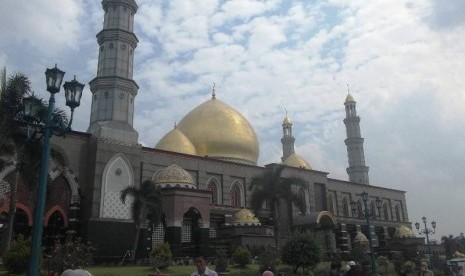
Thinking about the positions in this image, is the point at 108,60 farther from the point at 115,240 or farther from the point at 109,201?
the point at 115,240

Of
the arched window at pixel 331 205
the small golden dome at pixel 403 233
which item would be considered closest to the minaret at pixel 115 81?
the arched window at pixel 331 205

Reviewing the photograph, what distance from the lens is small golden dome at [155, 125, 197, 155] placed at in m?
37.1

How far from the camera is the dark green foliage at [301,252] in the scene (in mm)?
20078

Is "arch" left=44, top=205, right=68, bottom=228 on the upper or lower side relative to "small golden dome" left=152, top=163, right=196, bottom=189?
lower

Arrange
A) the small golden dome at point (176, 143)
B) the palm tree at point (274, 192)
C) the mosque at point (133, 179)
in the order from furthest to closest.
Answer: the small golden dome at point (176, 143) < the palm tree at point (274, 192) < the mosque at point (133, 179)

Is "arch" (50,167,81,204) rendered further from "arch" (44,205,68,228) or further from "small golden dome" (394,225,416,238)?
"small golden dome" (394,225,416,238)

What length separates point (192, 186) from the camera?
29.6 meters

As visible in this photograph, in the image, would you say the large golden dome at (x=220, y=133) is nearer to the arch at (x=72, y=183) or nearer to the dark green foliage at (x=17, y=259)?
the arch at (x=72, y=183)

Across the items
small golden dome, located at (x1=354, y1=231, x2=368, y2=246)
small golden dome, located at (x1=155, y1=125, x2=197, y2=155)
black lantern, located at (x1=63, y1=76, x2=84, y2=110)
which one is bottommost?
small golden dome, located at (x1=354, y1=231, x2=368, y2=246)

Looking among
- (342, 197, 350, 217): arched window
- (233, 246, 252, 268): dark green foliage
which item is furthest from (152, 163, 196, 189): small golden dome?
(342, 197, 350, 217): arched window

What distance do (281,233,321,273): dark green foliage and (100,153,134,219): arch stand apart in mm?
11358

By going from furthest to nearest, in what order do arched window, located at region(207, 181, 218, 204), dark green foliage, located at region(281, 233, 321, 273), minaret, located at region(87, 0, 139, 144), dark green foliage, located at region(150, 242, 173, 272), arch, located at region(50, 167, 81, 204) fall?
arched window, located at region(207, 181, 218, 204)
minaret, located at region(87, 0, 139, 144)
arch, located at region(50, 167, 81, 204)
dark green foliage, located at region(281, 233, 321, 273)
dark green foliage, located at region(150, 242, 173, 272)

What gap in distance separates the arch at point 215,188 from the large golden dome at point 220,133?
395cm

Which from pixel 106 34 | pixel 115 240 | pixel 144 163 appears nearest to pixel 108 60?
pixel 106 34
